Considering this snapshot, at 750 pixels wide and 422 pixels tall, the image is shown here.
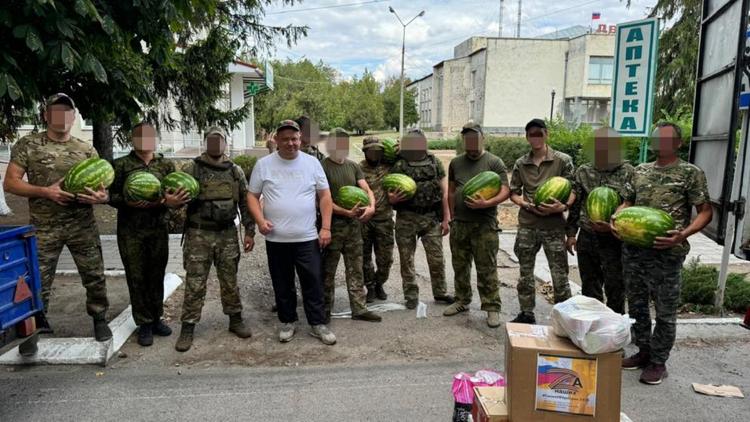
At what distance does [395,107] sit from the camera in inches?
3295

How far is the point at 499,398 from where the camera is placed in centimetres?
294

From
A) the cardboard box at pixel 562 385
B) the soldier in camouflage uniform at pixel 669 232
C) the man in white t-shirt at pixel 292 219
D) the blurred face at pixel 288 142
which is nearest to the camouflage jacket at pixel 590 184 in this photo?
the soldier in camouflage uniform at pixel 669 232

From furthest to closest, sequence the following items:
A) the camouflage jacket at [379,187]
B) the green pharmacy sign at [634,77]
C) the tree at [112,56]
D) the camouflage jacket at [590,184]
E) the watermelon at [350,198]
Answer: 1. the green pharmacy sign at [634,77]
2. the camouflage jacket at [379,187]
3. the watermelon at [350,198]
4. the camouflage jacket at [590,184]
5. the tree at [112,56]

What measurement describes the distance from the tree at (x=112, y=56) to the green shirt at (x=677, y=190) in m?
4.53

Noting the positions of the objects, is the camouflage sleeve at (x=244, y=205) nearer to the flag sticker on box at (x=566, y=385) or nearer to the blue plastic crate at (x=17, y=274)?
the blue plastic crate at (x=17, y=274)

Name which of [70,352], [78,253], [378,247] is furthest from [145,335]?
[378,247]

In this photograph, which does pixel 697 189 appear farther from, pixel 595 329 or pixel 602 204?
pixel 595 329

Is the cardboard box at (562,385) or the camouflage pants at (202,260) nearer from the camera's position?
the cardboard box at (562,385)

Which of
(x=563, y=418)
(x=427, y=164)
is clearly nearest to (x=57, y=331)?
(x=427, y=164)

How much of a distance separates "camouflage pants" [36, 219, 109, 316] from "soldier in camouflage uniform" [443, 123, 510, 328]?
12.0ft

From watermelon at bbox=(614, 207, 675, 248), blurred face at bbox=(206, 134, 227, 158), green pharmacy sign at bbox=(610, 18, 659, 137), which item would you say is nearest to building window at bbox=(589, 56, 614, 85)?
green pharmacy sign at bbox=(610, 18, 659, 137)

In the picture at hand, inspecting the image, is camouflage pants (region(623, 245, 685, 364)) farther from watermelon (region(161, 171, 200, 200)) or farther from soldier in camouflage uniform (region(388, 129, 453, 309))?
watermelon (region(161, 171, 200, 200))

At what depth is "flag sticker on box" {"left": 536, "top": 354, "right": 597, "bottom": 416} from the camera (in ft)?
8.93

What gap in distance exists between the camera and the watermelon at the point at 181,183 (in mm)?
4758
